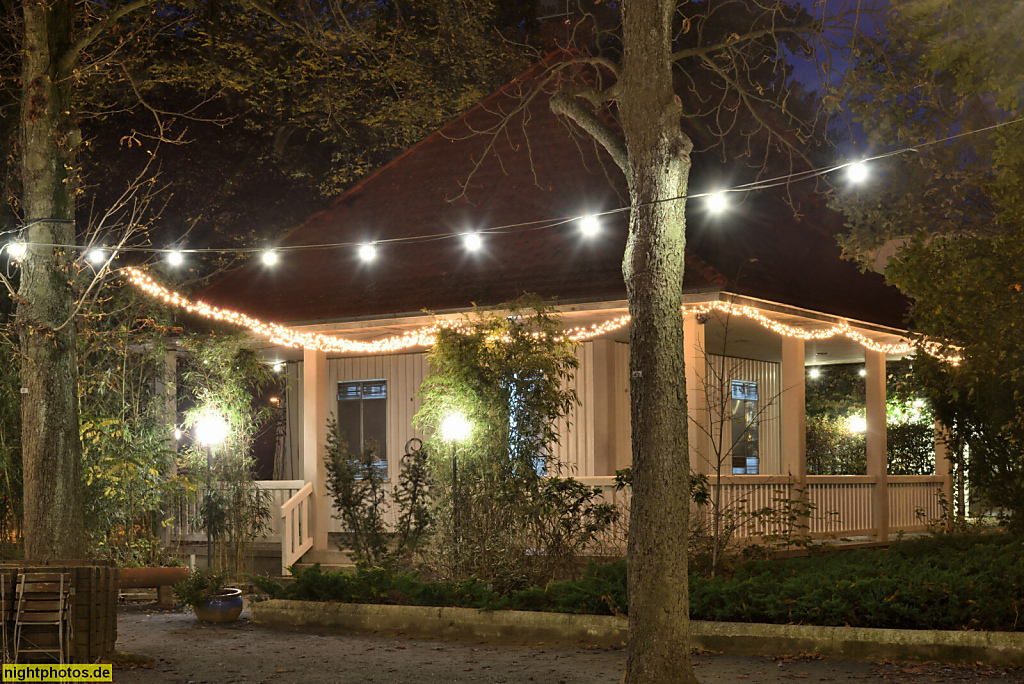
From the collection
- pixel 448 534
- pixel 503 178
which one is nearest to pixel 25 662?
pixel 448 534

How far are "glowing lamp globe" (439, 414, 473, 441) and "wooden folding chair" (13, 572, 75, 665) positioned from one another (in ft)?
15.0

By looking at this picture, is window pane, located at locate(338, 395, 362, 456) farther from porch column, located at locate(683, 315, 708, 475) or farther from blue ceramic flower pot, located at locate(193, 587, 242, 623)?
porch column, located at locate(683, 315, 708, 475)

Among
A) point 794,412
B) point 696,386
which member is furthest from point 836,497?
point 696,386

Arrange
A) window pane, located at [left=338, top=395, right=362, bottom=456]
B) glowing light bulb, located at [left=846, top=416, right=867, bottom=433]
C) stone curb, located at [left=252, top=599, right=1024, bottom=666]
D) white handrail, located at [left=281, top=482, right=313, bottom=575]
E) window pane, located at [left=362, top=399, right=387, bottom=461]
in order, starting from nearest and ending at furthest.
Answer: stone curb, located at [left=252, top=599, right=1024, bottom=666] < white handrail, located at [left=281, top=482, right=313, bottom=575] < window pane, located at [left=362, top=399, right=387, bottom=461] < window pane, located at [left=338, top=395, right=362, bottom=456] < glowing light bulb, located at [left=846, top=416, right=867, bottom=433]

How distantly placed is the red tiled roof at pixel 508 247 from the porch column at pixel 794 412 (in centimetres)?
88

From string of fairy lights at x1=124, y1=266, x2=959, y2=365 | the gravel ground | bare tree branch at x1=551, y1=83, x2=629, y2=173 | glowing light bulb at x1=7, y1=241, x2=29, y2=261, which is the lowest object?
the gravel ground

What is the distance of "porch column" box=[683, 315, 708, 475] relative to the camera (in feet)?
43.7

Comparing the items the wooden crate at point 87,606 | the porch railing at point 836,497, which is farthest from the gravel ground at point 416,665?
the porch railing at point 836,497

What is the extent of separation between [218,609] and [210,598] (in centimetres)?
15

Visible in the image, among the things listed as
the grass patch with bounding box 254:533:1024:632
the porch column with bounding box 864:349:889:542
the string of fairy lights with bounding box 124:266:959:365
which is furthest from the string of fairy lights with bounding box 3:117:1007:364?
the grass patch with bounding box 254:533:1024:632

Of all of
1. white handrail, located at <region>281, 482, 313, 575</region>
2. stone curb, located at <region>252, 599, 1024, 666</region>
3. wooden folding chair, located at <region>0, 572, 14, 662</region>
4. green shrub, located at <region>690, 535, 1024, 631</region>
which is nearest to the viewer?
wooden folding chair, located at <region>0, 572, 14, 662</region>

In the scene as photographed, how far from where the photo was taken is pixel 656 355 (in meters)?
7.70

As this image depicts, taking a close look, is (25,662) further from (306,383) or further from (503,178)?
(503,178)

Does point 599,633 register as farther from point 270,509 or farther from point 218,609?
point 270,509
